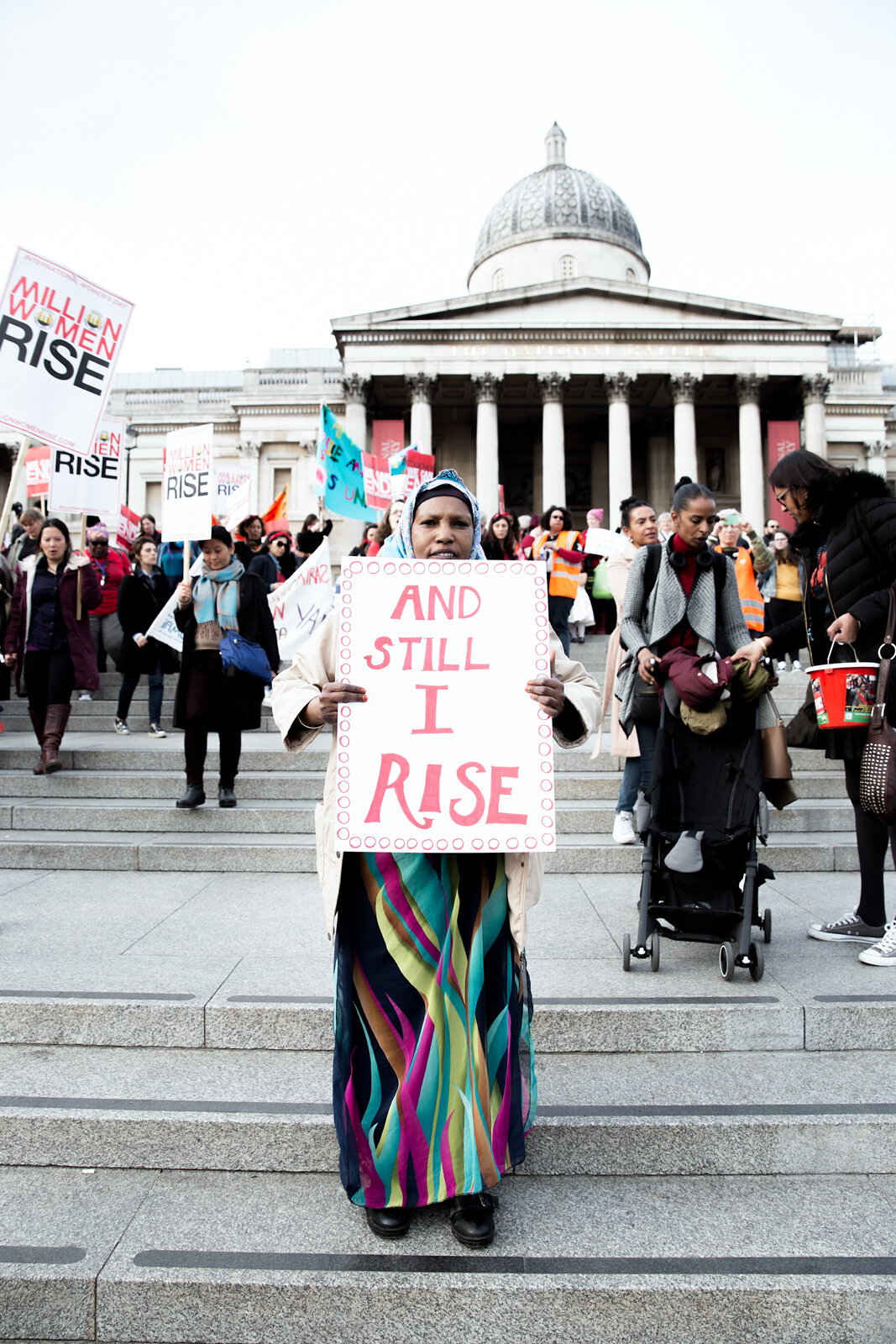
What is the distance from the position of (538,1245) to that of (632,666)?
9.35 ft

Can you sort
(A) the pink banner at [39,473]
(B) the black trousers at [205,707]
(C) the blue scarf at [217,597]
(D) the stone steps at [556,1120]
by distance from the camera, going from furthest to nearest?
(A) the pink banner at [39,473] → (C) the blue scarf at [217,597] → (B) the black trousers at [205,707] → (D) the stone steps at [556,1120]

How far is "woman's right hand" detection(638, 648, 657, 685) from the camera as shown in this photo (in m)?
4.42

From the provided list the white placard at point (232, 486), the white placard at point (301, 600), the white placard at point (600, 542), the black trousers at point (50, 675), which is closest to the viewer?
the black trousers at point (50, 675)

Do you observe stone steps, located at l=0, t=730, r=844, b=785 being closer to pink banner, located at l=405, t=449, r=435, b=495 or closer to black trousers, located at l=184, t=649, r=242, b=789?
black trousers, located at l=184, t=649, r=242, b=789

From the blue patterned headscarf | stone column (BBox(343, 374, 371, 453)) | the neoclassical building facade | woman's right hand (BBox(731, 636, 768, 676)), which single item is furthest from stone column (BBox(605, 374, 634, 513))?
the blue patterned headscarf

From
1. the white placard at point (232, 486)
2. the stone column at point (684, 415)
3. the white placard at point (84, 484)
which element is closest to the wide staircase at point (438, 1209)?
the white placard at point (84, 484)

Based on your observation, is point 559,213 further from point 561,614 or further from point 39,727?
point 39,727

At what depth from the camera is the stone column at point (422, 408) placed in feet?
119

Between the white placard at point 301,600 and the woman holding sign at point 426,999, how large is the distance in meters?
7.27

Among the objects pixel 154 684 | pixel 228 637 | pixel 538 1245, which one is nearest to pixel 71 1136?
pixel 538 1245

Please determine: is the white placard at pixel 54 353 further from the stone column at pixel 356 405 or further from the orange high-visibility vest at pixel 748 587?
the stone column at pixel 356 405

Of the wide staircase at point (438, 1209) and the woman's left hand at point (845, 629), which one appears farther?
the woman's left hand at point (845, 629)

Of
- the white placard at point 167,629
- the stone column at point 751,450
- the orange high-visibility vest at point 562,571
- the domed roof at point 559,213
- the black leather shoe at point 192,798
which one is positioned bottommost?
the black leather shoe at point 192,798

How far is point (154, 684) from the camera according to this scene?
9859 millimetres
